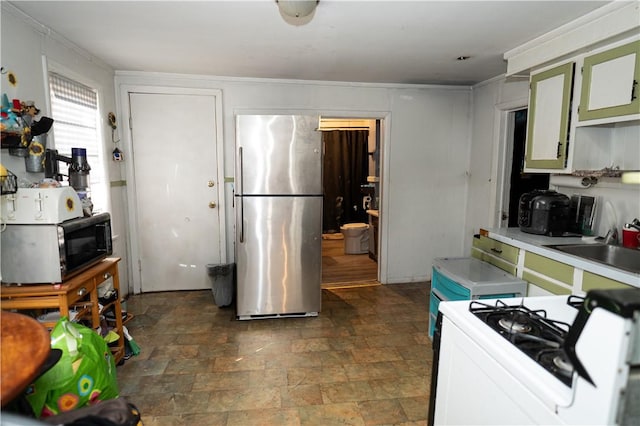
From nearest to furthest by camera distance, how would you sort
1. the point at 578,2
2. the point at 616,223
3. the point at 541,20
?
the point at 578,2 < the point at 541,20 < the point at 616,223

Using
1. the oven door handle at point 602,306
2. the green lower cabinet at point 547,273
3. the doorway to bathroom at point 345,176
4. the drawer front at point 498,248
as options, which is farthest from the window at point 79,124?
the doorway to bathroom at point 345,176

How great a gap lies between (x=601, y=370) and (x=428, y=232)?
363 cm

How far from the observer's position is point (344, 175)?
6738 mm

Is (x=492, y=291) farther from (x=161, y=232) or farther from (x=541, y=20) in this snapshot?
(x=161, y=232)

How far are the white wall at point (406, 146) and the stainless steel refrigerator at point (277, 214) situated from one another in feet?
3.04

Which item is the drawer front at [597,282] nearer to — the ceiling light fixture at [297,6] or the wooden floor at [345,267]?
the ceiling light fixture at [297,6]

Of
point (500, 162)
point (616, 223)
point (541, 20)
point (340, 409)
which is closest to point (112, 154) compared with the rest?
point (340, 409)

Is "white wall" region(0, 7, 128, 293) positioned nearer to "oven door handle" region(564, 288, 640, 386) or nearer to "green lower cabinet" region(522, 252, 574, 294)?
"oven door handle" region(564, 288, 640, 386)

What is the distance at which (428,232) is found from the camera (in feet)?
14.0

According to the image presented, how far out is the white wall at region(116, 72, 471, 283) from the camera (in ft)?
12.5

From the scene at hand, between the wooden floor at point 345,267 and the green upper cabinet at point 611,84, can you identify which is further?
the wooden floor at point 345,267

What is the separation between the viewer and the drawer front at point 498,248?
2.47 metres

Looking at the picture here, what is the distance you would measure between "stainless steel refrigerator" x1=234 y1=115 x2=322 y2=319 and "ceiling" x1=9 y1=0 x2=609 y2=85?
1.97 ft

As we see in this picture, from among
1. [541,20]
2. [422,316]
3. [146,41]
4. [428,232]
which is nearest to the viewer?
[541,20]
